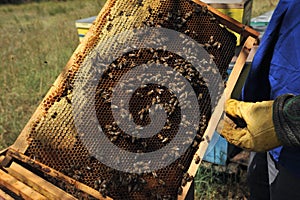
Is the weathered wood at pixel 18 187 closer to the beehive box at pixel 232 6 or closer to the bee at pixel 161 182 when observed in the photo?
the bee at pixel 161 182

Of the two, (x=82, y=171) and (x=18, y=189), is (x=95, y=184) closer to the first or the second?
(x=82, y=171)

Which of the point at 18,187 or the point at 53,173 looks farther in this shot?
the point at 53,173

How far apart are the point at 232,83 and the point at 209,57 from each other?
10.2 inches

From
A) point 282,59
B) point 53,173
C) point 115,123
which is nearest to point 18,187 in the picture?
point 53,173

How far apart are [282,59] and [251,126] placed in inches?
25.2

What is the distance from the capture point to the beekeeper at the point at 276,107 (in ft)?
6.00

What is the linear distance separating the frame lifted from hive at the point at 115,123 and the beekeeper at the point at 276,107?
186 millimetres

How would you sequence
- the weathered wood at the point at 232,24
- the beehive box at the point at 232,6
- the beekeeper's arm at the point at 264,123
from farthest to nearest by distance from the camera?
the beehive box at the point at 232,6, the weathered wood at the point at 232,24, the beekeeper's arm at the point at 264,123

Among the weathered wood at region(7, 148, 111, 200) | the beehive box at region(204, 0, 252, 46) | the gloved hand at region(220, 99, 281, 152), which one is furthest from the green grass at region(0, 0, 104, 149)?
the gloved hand at region(220, 99, 281, 152)

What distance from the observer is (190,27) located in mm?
2303

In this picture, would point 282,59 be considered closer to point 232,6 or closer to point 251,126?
Result: point 251,126

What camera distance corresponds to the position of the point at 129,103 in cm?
209

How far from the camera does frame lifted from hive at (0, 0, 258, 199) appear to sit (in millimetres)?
1962

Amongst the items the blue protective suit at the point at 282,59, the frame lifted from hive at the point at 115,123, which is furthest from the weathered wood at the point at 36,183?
the blue protective suit at the point at 282,59
